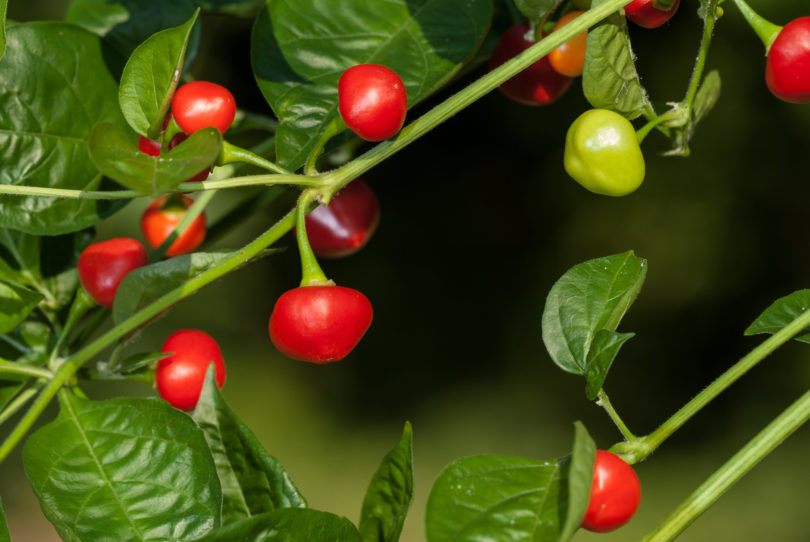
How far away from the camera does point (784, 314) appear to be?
0.37 m

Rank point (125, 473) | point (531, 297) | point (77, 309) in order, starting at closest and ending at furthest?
point (125, 473) < point (77, 309) < point (531, 297)

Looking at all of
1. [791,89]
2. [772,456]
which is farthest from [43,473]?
[772,456]

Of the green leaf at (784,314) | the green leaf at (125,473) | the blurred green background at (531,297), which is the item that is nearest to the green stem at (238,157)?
the green leaf at (125,473)

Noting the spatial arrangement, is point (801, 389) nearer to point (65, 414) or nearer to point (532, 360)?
point (532, 360)

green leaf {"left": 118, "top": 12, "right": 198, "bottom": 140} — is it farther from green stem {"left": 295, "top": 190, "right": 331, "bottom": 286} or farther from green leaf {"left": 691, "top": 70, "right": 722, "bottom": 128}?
green leaf {"left": 691, "top": 70, "right": 722, "bottom": 128}

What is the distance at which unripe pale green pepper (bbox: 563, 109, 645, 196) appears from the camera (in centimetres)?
36

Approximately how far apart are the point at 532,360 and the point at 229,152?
0.82 meters

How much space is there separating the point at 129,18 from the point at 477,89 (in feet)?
0.99

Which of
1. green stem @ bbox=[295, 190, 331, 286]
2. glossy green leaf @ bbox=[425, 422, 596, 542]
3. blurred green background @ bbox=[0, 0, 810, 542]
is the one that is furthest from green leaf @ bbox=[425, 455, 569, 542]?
blurred green background @ bbox=[0, 0, 810, 542]

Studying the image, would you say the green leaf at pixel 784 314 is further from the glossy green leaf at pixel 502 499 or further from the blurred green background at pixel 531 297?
the blurred green background at pixel 531 297

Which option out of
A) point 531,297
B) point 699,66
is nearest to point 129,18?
point 699,66

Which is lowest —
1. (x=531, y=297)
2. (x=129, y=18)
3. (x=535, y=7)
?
(x=531, y=297)

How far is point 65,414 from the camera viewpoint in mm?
417

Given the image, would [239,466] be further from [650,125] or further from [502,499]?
[650,125]
